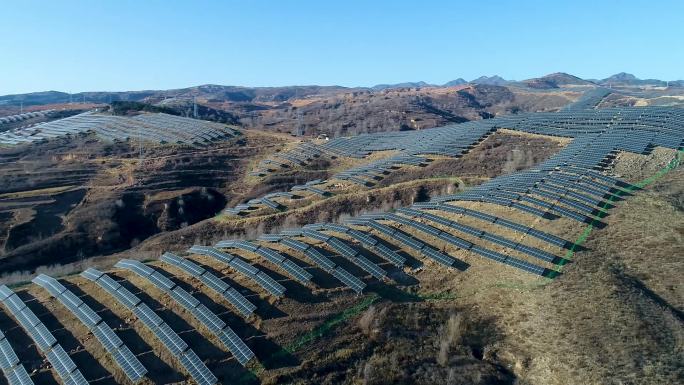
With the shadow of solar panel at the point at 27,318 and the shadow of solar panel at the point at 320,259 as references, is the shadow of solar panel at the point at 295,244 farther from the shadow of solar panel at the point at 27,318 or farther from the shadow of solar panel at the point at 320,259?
the shadow of solar panel at the point at 27,318

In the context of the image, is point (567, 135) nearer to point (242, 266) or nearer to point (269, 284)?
point (242, 266)

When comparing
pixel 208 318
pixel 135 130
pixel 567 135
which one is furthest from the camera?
pixel 135 130

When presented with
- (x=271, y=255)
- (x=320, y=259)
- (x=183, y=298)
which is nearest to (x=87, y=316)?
(x=183, y=298)

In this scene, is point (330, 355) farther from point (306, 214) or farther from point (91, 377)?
point (306, 214)

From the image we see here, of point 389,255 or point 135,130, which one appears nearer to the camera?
point 389,255

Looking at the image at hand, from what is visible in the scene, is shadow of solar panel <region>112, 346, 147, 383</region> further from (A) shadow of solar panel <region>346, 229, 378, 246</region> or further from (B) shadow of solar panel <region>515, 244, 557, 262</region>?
(B) shadow of solar panel <region>515, 244, 557, 262</region>
